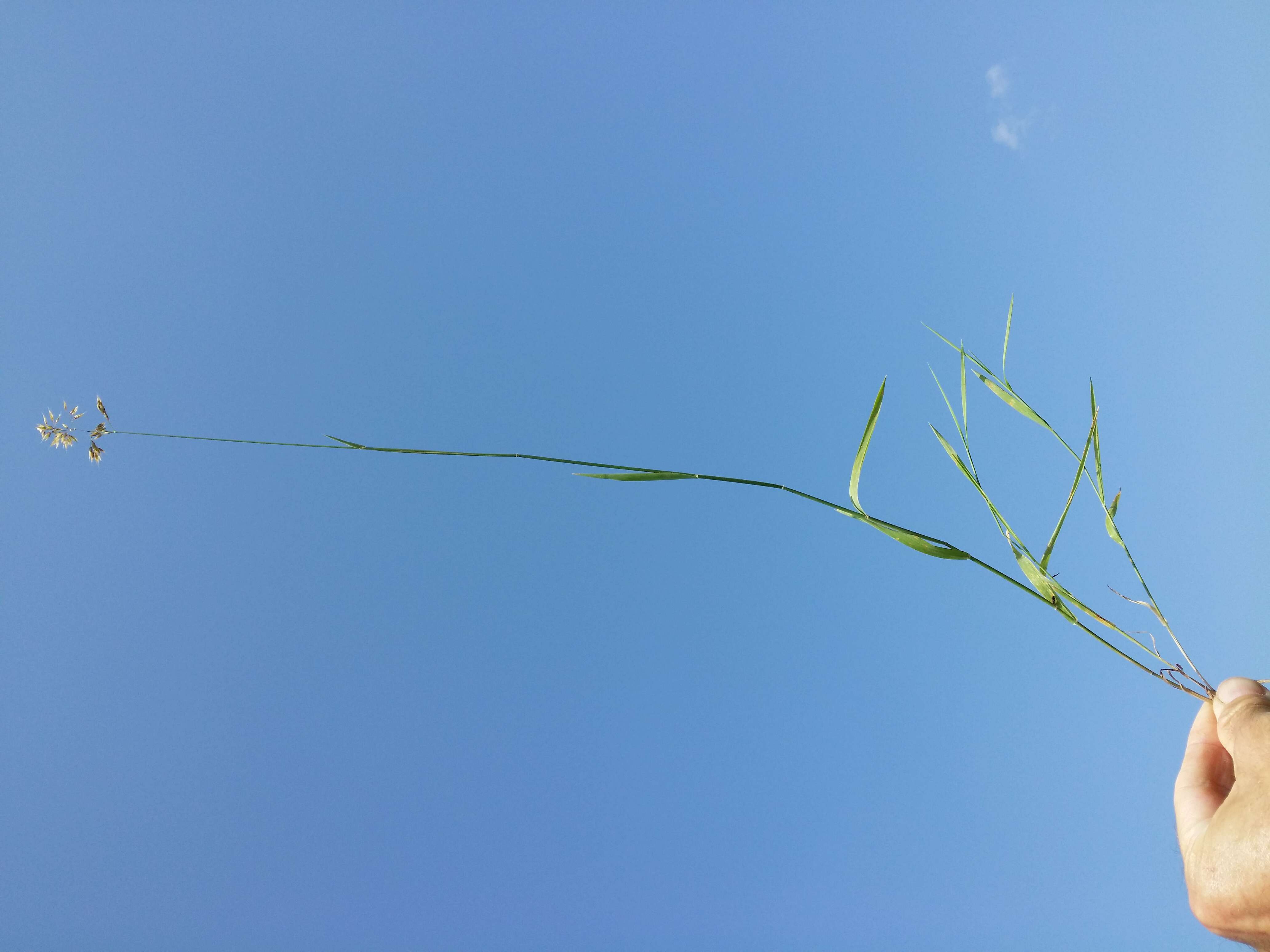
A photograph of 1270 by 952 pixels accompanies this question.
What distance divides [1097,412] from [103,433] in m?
2.19

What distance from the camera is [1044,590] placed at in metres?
1.08

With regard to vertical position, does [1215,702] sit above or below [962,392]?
below

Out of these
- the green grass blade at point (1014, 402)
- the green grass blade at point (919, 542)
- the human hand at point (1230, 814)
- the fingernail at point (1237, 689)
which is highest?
the green grass blade at point (1014, 402)

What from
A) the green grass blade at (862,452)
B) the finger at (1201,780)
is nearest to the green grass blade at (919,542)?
the green grass blade at (862,452)

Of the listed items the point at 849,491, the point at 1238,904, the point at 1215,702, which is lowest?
the point at 1238,904

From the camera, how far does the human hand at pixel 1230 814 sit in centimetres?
96

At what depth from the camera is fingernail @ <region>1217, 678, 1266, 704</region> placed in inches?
44.3

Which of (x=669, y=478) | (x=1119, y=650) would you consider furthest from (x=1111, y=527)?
(x=669, y=478)

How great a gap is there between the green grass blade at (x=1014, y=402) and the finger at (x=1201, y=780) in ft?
1.98

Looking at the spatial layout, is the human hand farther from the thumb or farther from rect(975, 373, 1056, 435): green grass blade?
rect(975, 373, 1056, 435): green grass blade

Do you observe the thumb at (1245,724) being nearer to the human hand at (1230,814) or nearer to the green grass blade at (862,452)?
the human hand at (1230,814)

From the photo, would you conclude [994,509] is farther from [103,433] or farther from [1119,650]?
[103,433]

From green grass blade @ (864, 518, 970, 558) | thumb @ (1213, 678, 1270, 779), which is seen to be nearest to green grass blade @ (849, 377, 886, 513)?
green grass blade @ (864, 518, 970, 558)

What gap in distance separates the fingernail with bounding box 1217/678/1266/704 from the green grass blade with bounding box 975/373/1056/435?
0.52 meters
